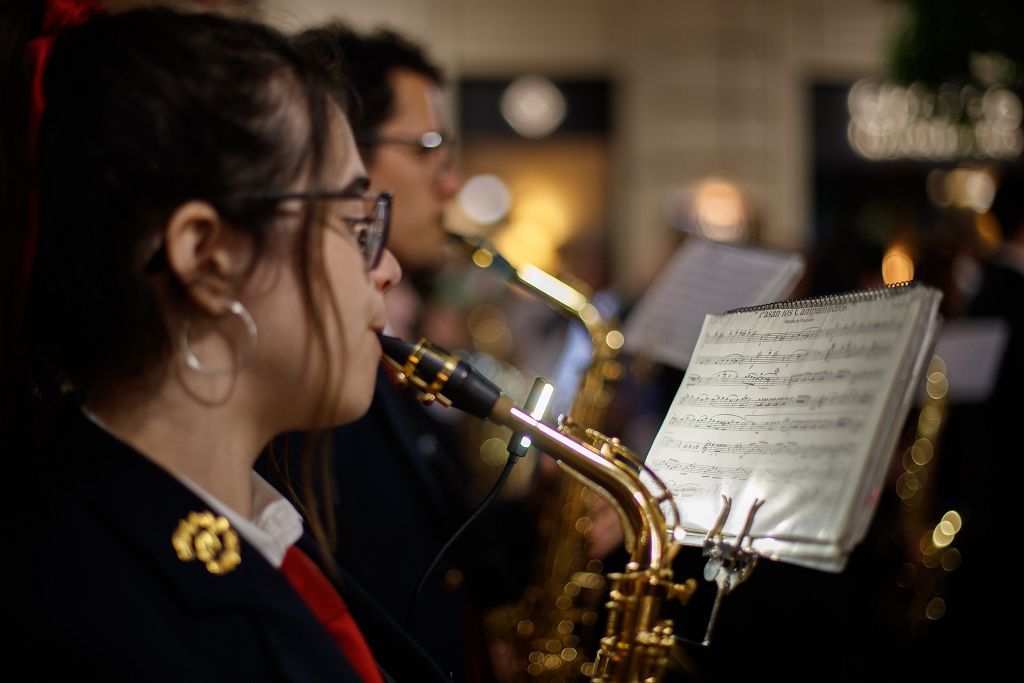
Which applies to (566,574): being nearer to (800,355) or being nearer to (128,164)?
(800,355)

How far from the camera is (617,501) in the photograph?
4.10ft

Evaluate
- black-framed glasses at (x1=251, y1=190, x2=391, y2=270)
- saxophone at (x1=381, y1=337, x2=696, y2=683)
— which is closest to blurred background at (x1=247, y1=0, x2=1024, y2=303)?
saxophone at (x1=381, y1=337, x2=696, y2=683)

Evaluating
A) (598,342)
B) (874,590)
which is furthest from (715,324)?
(874,590)

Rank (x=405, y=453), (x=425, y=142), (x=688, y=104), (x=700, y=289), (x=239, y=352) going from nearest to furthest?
(x=239, y=352)
(x=700, y=289)
(x=405, y=453)
(x=425, y=142)
(x=688, y=104)

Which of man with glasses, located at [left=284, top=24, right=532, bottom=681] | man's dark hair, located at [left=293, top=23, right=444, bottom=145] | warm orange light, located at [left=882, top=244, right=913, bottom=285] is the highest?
warm orange light, located at [left=882, top=244, right=913, bottom=285]

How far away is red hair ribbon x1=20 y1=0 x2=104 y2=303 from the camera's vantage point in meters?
0.98

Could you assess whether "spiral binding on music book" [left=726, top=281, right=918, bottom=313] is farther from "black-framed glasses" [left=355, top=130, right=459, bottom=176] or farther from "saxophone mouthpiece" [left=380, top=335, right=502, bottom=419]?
"black-framed glasses" [left=355, top=130, right=459, bottom=176]

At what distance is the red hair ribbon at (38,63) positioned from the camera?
3.21ft

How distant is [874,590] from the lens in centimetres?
363

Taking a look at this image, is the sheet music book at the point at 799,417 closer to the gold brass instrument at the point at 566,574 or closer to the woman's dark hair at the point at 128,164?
the woman's dark hair at the point at 128,164

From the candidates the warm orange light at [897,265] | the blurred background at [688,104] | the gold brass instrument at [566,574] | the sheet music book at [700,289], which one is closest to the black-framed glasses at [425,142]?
the gold brass instrument at [566,574]

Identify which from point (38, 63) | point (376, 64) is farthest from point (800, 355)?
point (376, 64)

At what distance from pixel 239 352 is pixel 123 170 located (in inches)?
8.3

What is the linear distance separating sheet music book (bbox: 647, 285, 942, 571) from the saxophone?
3.1 inches
